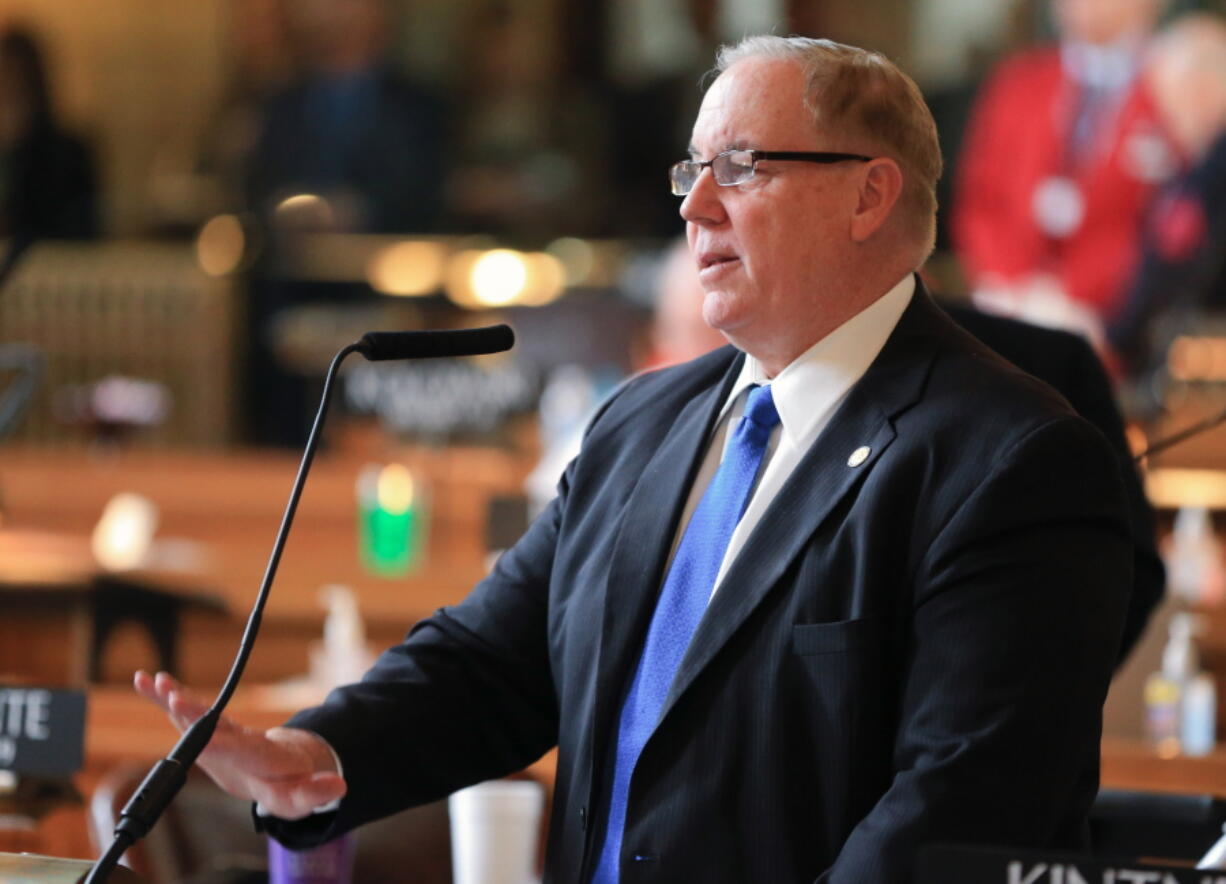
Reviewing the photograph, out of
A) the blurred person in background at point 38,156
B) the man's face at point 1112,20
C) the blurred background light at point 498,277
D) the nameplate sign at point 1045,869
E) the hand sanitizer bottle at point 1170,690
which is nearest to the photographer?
the nameplate sign at point 1045,869

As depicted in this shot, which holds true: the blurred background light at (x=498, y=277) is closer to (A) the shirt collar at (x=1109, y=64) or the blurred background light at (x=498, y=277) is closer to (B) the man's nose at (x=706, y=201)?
(A) the shirt collar at (x=1109, y=64)

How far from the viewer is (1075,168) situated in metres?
8.38

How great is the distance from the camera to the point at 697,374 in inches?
88.2

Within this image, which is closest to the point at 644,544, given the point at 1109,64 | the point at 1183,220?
the point at 1183,220

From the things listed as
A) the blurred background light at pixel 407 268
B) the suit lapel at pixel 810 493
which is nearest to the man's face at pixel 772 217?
the suit lapel at pixel 810 493

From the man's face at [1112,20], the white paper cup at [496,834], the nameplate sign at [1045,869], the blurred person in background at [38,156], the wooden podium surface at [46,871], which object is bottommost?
the white paper cup at [496,834]

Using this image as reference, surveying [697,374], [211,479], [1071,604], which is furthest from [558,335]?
[1071,604]

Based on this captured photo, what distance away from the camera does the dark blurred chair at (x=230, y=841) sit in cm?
257

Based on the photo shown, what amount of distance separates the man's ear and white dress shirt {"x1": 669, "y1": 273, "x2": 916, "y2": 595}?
0.08 metres

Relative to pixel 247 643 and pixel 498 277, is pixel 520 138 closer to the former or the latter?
pixel 498 277

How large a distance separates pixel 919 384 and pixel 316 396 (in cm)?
749

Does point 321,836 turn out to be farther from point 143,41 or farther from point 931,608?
point 143,41

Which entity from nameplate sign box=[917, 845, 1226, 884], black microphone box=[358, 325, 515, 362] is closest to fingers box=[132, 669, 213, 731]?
black microphone box=[358, 325, 515, 362]

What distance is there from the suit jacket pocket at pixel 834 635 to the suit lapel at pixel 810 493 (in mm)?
57
